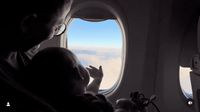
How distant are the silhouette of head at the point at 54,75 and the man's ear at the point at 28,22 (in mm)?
41

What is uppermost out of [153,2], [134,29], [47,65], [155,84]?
[153,2]

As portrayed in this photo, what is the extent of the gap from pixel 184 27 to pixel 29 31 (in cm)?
197

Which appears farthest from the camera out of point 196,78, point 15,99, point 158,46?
point 158,46

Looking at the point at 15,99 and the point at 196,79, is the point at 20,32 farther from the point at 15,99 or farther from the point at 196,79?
the point at 196,79

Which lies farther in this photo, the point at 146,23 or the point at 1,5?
the point at 146,23

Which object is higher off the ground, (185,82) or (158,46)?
(158,46)

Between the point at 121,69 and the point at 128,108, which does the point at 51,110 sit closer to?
the point at 128,108

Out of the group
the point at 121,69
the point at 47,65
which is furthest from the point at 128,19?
the point at 47,65

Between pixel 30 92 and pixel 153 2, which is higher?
pixel 153 2

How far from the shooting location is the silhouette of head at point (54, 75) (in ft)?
1.13

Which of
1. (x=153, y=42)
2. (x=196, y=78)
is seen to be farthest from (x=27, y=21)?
(x=153, y=42)

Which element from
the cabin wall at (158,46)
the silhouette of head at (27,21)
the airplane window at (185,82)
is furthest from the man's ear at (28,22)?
the airplane window at (185,82)

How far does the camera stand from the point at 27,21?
325 millimetres

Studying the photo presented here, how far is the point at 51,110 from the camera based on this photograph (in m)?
0.32
